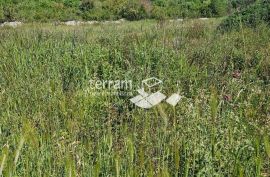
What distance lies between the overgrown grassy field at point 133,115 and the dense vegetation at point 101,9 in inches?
568

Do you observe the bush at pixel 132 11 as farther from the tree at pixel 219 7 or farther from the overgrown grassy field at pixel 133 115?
the overgrown grassy field at pixel 133 115

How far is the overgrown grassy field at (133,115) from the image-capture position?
2385mm

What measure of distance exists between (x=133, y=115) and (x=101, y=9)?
67.0ft

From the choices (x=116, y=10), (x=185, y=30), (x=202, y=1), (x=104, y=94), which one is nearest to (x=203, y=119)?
(x=104, y=94)

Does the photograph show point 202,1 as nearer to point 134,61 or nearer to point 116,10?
point 116,10

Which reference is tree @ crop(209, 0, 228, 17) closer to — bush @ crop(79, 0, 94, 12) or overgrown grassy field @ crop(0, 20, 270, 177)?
bush @ crop(79, 0, 94, 12)

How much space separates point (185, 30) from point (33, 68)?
4648 mm

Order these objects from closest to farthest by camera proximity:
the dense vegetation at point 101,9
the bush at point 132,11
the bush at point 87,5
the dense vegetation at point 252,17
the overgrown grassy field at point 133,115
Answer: the overgrown grassy field at point 133,115, the dense vegetation at point 252,17, the dense vegetation at point 101,9, the bush at point 132,11, the bush at point 87,5

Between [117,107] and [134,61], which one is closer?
[117,107]

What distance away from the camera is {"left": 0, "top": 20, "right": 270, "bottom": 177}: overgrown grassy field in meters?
2.38

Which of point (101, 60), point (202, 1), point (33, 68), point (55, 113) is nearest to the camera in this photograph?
point (55, 113)

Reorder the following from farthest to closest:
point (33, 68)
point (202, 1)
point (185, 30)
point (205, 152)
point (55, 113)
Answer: point (202, 1), point (185, 30), point (33, 68), point (55, 113), point (205, 152)

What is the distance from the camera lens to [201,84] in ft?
15.4

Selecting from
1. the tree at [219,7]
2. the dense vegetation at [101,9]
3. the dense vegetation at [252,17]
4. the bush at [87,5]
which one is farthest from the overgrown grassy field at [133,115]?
the bush at [87,5]
